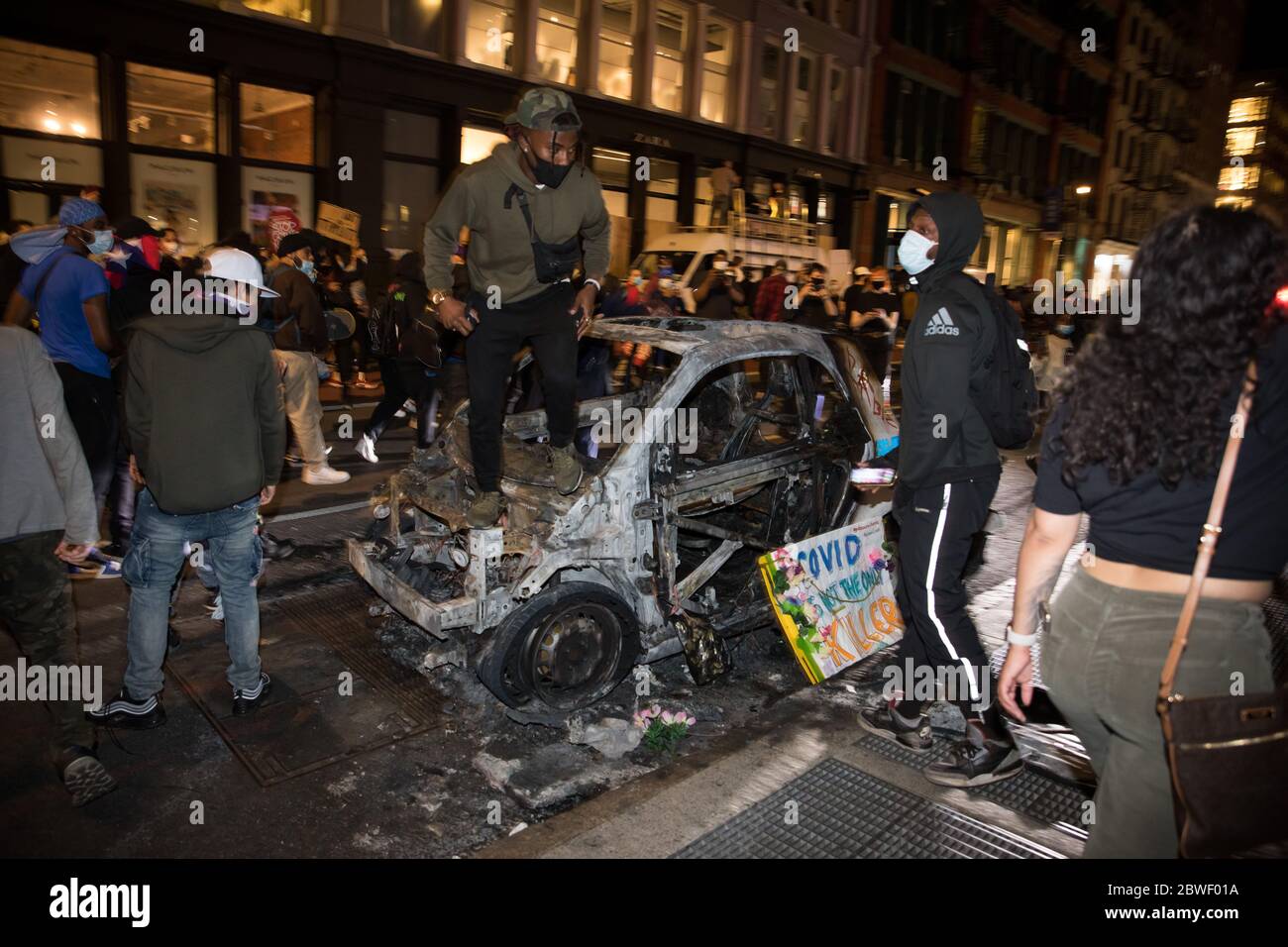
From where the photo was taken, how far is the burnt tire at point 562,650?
390 centimetres

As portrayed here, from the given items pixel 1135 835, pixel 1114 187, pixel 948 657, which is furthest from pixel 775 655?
pixel 1114 187

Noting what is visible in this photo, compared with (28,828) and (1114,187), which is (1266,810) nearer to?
(28,828)

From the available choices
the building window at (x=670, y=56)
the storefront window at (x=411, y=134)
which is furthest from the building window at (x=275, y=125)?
the building window at (x=670, y=56)

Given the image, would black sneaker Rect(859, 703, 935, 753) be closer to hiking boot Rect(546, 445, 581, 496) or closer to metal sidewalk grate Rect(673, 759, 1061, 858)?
metal sidewalk grate Rect(673, 759, 1061, 858)

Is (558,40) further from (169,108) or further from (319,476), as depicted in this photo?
(319,476)

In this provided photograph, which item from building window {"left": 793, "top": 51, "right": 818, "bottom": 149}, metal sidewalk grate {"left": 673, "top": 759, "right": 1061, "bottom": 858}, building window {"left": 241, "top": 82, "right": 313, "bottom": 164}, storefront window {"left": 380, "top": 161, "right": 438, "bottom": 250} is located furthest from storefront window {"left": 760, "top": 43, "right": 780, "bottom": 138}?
metal sidewalk grate {"left": 673, "top": 759, "right": 1061, "bottom": 858}

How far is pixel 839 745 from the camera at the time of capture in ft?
12.6

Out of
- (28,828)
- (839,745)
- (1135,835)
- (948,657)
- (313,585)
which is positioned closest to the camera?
(1135,835)

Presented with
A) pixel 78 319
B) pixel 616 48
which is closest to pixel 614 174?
pixel 616 48

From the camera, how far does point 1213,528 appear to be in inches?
75.8

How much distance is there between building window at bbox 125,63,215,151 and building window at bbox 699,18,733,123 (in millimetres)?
12884

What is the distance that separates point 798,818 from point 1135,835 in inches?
56.5

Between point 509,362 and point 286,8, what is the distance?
1370 cm
